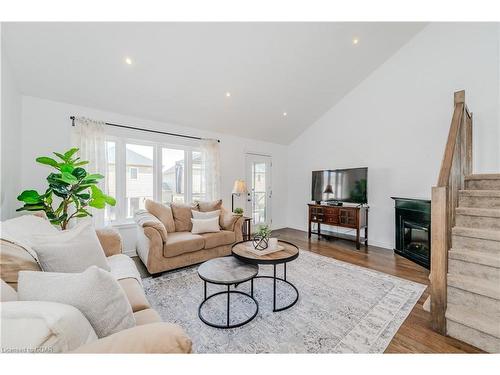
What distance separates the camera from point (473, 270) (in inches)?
69.6

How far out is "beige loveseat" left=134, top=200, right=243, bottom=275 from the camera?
2.70 meters

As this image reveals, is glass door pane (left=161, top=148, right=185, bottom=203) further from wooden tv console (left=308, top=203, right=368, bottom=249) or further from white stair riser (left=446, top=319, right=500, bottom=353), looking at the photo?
white stair riser (left=446, top=319, right=500, bottom=353)

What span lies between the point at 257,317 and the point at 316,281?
1.03 metres

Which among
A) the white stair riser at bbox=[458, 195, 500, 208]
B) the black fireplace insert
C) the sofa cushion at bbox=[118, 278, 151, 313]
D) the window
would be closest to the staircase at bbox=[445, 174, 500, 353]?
the white stair riser at bbox=[458, 195, 500, 208]

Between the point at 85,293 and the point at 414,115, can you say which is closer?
the point at 85,293

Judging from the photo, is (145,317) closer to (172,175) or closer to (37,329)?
(37,329)

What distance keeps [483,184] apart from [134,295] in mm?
3745

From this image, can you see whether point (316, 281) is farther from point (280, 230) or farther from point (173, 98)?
point (173, 98)

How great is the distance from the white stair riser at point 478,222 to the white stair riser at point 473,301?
0.70m

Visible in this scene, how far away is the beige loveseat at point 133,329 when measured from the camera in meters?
0.70

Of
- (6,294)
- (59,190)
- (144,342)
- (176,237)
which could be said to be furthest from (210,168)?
(144,342)

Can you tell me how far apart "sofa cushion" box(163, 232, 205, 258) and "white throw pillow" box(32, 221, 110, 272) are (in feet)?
3.74

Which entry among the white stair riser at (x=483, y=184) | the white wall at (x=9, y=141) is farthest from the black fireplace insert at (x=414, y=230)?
the white wall at (x=9, y=141)
